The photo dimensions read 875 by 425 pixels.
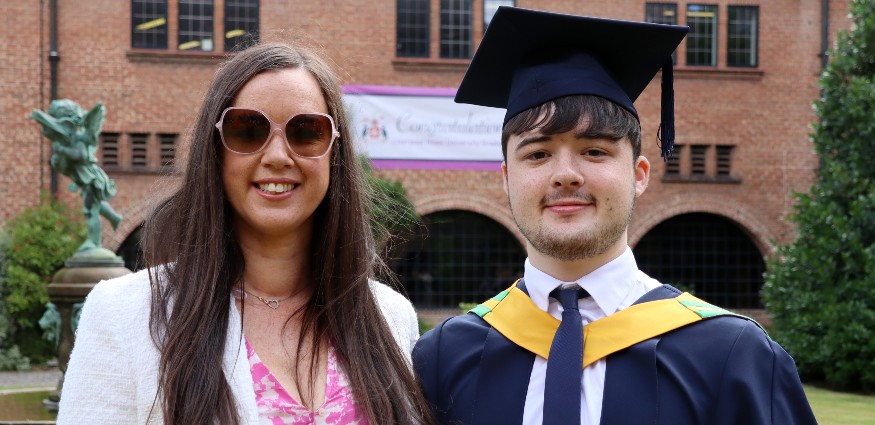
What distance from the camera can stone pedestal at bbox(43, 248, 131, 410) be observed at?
10.2 metres

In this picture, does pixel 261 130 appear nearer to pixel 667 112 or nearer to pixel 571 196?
pixel 571 196

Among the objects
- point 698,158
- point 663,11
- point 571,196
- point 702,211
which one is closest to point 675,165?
point 698,158

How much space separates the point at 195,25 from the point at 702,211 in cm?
943

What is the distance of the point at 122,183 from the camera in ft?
56.8

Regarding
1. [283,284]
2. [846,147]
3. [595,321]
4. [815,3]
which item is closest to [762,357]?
[595,321]

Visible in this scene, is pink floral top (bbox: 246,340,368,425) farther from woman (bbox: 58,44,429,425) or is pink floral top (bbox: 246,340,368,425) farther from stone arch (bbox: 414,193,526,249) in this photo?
stone arch (bbox: 414,193,526,249)

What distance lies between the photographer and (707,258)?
18984 millimetres

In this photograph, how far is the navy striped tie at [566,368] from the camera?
258cm

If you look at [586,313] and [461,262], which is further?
[461,262]

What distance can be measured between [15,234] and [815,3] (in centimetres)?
1445

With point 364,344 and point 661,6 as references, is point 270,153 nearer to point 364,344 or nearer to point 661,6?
point 364,344

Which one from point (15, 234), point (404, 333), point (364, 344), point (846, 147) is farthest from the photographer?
point (15, 234)

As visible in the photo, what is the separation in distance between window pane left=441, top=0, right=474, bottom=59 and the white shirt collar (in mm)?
15737

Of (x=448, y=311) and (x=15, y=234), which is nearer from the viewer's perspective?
(x=15, y=234)
